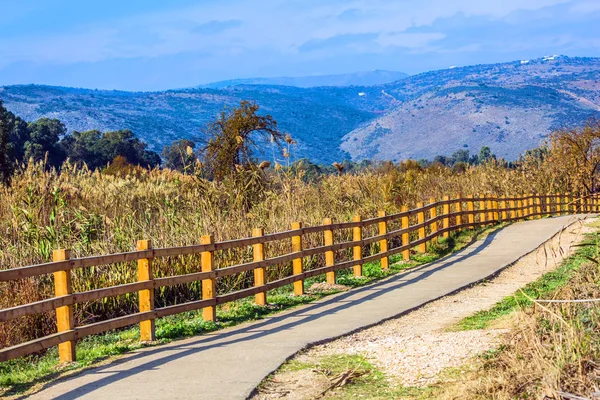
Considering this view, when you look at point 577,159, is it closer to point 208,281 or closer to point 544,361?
point 208,281

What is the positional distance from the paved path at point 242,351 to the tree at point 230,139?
26.8ft

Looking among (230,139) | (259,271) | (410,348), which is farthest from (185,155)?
(410,348)

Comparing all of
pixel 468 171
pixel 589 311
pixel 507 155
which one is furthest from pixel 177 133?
pixel 589 311

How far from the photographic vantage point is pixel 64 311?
9539mm

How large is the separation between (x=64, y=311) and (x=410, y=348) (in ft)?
13.1

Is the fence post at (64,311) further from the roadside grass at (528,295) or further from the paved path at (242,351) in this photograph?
the roadside grass at (528,295)

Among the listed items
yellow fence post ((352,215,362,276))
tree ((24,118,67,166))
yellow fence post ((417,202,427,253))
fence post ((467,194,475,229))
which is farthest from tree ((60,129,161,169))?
yellow fence post ((352,215,362,276))

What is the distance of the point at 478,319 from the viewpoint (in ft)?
40.4

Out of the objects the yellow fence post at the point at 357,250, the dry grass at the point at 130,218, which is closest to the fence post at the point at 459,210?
the dry grass at the point at 130,218

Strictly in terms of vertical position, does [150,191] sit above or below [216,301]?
above

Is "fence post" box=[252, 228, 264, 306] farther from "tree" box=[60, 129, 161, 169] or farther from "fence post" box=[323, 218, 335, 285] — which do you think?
"tree" box=[60, 129, 161, 169]

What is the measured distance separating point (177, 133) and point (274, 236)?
601 feet

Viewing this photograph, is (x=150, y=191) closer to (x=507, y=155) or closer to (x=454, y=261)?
(x=454, y=261)

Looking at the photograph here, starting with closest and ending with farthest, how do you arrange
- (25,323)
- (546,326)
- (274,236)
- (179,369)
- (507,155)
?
(546,326)
(179,369)
(25,323)
(274,236)
(507,155)
